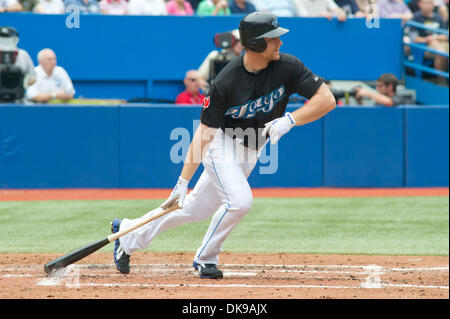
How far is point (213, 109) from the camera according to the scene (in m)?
5.61

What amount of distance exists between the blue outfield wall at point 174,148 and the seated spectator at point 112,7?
2.53 metres

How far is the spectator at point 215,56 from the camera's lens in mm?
12109

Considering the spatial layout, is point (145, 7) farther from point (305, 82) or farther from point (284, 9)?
point (305, 82)

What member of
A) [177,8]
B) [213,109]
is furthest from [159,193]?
[213,109]

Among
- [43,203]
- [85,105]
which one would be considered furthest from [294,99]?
[43,203]

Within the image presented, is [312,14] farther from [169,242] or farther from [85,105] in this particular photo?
[169,242]

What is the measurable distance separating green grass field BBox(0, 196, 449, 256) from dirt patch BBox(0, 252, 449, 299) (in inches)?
19.8

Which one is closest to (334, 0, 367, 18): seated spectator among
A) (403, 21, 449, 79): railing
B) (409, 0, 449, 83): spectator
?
(403, 21, 449, 79): railing

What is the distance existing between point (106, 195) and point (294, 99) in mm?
3207

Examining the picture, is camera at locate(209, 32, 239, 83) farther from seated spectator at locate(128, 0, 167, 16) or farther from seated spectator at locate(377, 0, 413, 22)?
seated spectator at locate(377, 0, 413, 22)

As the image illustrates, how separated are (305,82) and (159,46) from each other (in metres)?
8.03

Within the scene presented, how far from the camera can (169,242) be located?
803cm

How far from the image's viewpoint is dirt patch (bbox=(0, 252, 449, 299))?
5406 mm

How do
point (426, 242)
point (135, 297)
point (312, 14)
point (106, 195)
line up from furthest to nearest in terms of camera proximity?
point (312, 14)
point (106, 195)
point (426, 242)
point (135, 297)
